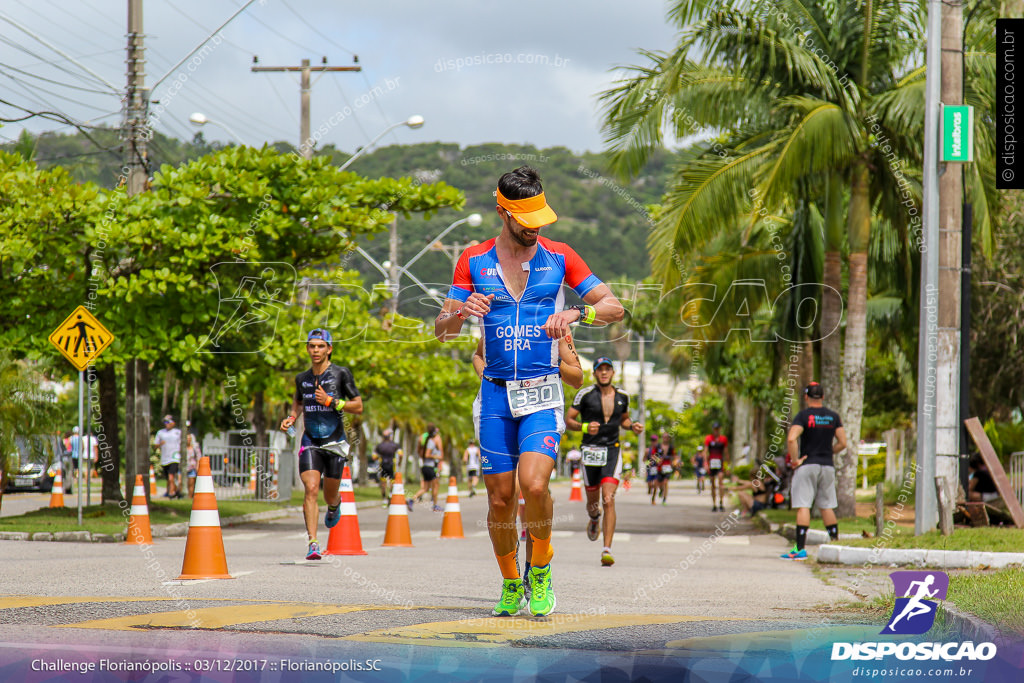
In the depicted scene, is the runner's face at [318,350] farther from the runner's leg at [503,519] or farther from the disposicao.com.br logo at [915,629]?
the disposicao.com.br logo at [915,629]

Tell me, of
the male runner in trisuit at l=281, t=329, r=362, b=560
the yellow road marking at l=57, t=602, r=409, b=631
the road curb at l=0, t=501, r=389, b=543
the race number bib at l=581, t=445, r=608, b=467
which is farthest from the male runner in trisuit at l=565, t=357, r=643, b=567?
the road curb at l=0, t=501, r=389, b=543

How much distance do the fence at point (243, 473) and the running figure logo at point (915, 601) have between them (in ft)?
79.7

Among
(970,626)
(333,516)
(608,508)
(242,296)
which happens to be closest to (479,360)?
(970,626)

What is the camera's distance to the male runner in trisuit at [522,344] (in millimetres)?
6293

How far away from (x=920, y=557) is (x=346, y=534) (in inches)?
227

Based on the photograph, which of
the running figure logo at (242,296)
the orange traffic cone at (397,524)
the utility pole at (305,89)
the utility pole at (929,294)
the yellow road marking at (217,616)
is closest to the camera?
the yellow road marking at (217,616)

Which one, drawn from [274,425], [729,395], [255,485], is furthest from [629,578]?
[729,395]

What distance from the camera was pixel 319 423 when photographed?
1156cm

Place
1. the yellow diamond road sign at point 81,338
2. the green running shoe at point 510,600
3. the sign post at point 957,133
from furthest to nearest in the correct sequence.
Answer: the yellow diamond road sign at point 81,338 → the sign post at point 957,133 → the green running shoe at point 510,600

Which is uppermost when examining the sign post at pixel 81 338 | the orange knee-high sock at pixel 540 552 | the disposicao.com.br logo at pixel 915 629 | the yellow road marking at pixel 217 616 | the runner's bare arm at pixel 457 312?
the sign post at pixel 81 338

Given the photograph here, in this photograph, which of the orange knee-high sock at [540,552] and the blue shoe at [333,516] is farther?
the blue shoe at [333,516]

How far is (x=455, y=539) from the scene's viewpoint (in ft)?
57.1

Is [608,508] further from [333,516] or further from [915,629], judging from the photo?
[915,629]

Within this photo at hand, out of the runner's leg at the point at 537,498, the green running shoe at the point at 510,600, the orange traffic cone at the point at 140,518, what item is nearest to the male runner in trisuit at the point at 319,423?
the orange traffic cone at the point at 140,518
